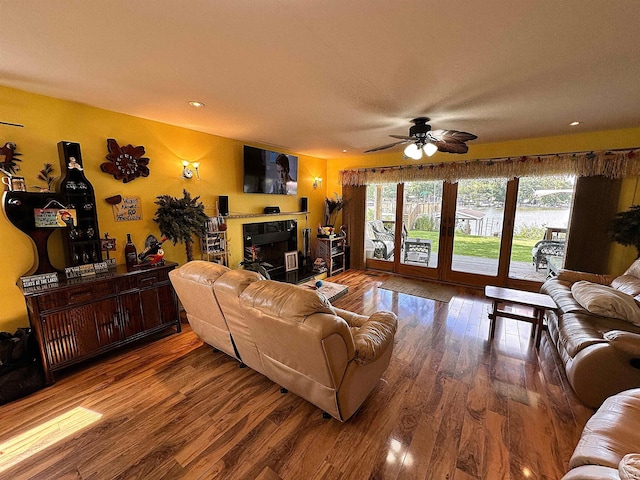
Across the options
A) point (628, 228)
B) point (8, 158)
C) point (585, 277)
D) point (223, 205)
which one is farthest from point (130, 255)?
point (628, 228)

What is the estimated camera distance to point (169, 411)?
1.92 m

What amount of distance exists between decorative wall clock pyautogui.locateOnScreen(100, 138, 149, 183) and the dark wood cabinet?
1.02 m

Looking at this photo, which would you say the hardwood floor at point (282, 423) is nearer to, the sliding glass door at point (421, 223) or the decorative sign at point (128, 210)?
the decorative sign at point (128, 210)

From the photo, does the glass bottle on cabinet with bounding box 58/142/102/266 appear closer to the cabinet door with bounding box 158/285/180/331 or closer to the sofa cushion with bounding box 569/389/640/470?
the cabinet door with bounding box 158/285/180/331

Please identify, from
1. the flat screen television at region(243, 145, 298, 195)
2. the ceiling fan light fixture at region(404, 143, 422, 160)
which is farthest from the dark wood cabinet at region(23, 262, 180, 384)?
the ceiling fan light fixture at region(404, 143, 422, 160)

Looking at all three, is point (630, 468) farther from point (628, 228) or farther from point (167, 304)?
point (628, 228)

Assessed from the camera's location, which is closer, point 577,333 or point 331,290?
point 577,333

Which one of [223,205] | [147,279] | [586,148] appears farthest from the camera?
[223,205]

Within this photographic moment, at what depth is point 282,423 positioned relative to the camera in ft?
5.95

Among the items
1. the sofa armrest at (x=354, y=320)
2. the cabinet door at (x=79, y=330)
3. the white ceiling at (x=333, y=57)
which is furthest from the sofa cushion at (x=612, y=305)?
the cabinet door at (x=79, y=330)

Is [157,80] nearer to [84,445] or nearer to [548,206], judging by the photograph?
[84,445]

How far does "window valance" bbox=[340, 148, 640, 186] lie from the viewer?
3.42m

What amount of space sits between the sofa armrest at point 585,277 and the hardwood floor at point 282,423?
1045 mm

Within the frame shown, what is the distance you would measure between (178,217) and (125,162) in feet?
2.54
